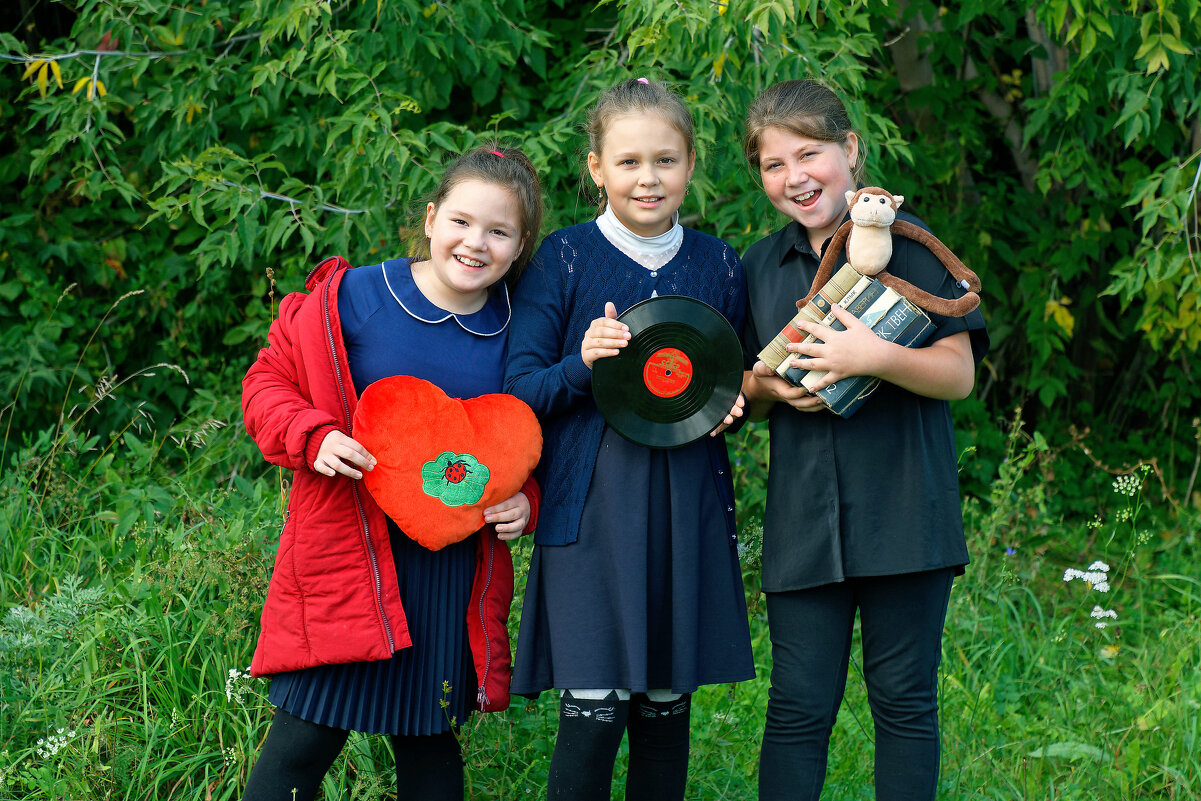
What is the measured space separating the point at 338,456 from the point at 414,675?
0.51 meters

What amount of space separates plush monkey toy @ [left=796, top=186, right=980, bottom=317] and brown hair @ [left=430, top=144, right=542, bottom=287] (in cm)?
64

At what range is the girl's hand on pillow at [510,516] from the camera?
225 cm

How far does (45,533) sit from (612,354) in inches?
97.0

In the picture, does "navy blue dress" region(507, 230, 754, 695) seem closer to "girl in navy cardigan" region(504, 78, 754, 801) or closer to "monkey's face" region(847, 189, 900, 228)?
"girl in navy cardigan" region(504, 78, 754, 801)

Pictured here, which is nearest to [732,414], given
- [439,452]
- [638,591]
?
[638,591]

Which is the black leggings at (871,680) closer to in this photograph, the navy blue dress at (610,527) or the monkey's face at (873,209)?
the navy blue dress at (610,527)

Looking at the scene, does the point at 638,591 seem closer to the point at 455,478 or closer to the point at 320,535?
the point at 455,478

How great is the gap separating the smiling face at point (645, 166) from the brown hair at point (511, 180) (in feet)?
→ 0.66

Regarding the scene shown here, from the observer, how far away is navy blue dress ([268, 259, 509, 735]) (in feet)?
7.30

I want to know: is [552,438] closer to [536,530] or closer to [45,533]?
[536,530]

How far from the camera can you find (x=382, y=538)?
224 centimetres

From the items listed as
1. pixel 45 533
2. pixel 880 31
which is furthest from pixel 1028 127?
pixel 45 533

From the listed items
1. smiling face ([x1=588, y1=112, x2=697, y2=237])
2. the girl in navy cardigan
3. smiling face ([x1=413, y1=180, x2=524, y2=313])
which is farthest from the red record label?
smiling face ([x1=413, y1=180, x2=524, y2=313])

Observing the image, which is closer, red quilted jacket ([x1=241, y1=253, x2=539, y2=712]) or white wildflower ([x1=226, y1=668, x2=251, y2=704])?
red quilted jacket ([x1=241, y1=253, x2=539, y2=712])
